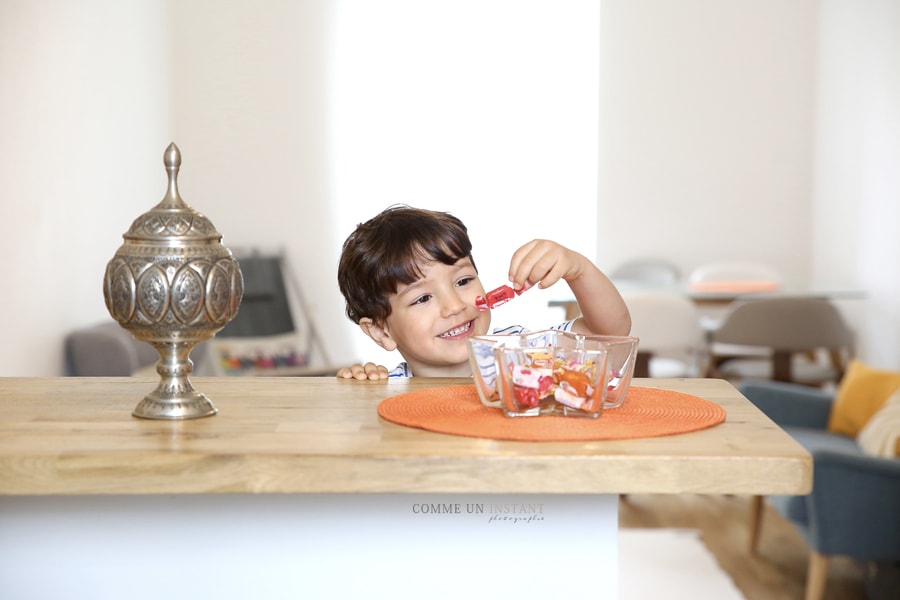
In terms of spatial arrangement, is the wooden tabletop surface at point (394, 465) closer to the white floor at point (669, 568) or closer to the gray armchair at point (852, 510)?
the gray armchair at point (852, 510)

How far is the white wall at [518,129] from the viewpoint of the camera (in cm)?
529

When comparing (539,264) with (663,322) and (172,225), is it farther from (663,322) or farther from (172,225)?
(663,322)

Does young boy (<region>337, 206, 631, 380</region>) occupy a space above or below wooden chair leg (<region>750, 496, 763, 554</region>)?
above

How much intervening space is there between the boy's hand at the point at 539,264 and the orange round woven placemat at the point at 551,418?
14 centimetres

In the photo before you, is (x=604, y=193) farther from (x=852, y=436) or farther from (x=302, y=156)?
(x=852, y=436)

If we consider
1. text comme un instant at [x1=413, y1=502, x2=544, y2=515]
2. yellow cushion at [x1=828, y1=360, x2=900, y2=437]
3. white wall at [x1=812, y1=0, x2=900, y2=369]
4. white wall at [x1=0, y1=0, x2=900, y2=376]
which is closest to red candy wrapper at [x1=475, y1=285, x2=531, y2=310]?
text comme un instant at [x1=413, y1=502, x2=544, y2=515]

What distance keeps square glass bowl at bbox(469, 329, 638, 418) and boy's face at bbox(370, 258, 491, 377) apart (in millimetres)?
518

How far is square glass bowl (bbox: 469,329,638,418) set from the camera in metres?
1.03

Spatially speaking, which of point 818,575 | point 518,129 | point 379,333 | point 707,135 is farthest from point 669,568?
point 707,135

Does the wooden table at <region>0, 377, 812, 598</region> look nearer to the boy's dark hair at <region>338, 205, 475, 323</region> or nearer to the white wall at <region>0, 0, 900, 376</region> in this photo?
the boy's dark hair at <region>338, 205, 475, 323</region>

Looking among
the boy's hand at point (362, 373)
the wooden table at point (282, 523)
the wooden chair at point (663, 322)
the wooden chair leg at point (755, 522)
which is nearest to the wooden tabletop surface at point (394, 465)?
the wooden table at point (282, 523)

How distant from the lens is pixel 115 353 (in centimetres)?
404

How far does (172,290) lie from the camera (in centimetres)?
101

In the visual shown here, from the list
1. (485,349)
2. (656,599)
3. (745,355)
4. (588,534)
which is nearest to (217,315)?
(485,349)
